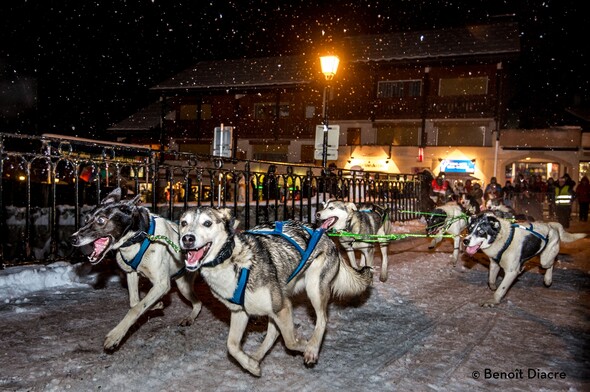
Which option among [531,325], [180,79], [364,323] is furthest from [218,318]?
[180,79]

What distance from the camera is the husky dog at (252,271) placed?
323cm

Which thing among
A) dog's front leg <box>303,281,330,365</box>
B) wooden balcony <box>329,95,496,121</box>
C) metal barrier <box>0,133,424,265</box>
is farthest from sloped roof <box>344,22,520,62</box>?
dog's front leg <box>303,281,330,365</box>

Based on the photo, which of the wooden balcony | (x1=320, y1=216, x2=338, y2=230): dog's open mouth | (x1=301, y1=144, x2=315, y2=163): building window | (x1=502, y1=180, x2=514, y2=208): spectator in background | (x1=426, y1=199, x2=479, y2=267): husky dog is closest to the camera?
(x1=320, y1=216, x2=338, y2=230): dog's open mouth

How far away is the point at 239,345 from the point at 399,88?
31.3m

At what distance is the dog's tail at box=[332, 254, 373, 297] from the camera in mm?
4230

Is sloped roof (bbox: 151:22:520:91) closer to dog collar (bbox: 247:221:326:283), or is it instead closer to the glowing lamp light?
the glowing lamp light

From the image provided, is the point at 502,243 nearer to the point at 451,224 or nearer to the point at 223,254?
the point at 451,224

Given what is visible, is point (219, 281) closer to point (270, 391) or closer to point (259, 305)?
point (259, 305)

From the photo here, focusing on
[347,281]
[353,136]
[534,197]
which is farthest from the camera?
[353,136]

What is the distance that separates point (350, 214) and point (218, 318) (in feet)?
8.10

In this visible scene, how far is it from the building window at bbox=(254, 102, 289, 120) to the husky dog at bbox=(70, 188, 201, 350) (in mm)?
32533

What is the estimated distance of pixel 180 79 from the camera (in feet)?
127

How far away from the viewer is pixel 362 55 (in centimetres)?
3281

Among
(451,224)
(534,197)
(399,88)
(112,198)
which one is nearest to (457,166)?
(399,88)
